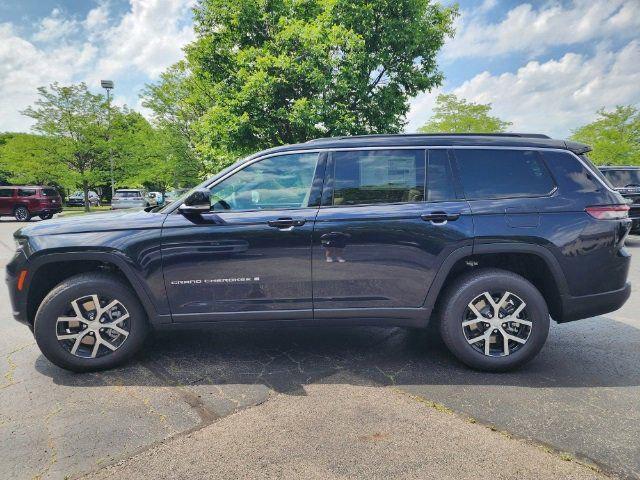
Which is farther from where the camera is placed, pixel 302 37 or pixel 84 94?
pixel 84 94

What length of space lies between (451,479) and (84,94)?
92.7 ft

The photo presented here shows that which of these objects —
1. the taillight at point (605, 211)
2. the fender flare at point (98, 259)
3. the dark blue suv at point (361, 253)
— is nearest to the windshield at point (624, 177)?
the taillight at point (605, 211)

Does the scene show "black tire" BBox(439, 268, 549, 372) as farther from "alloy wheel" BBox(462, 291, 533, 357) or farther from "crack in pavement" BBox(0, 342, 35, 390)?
"crack in pavement" BBox(0, 342, 35, 390)

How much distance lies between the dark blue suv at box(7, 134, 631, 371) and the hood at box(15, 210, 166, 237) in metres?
0.01

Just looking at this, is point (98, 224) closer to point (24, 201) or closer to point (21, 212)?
point (24, 201)

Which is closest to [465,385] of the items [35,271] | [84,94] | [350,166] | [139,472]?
[350,166]

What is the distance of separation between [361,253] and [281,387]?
1.19 metres

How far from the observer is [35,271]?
3180mm

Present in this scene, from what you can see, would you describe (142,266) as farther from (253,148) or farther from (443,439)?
(253,148)

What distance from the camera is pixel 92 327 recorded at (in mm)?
3211

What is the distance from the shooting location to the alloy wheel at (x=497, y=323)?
3150mm

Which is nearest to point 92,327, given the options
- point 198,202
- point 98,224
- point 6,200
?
point 98,224

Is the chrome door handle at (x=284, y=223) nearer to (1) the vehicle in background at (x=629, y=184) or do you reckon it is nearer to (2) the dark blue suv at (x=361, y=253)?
(2) the dark blue suv at (x=361, y=253)

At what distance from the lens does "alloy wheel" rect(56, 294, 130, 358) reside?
3.20 meters
